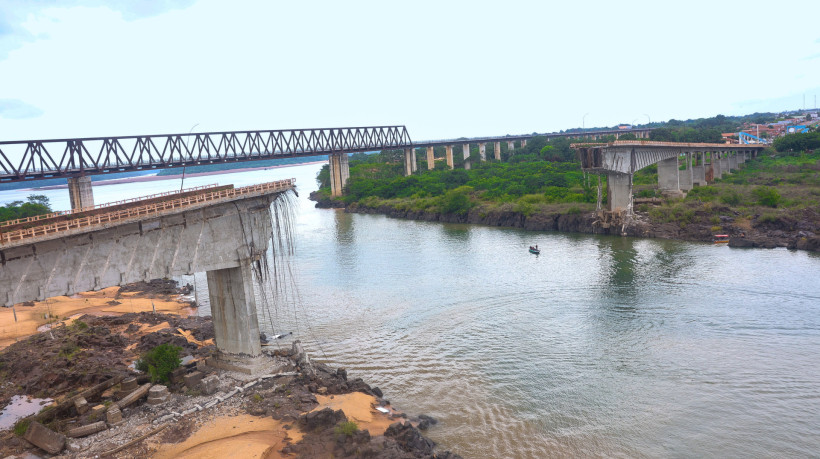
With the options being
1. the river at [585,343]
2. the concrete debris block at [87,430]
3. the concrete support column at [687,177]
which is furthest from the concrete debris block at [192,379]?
the concrete support column at [687,177]

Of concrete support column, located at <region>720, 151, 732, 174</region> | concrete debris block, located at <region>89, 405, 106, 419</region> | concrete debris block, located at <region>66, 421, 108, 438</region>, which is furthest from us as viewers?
concrete support column, located at <region>720, 151, 732, 174</region>

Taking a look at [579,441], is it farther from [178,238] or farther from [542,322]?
[178,238]

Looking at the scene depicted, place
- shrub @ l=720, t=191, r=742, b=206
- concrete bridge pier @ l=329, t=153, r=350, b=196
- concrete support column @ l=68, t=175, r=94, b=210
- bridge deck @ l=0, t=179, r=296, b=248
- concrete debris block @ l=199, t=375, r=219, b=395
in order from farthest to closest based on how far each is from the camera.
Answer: concrete bridge pier @ l=329, t=153, r=350, b=196
shrub @ l=720, t=191, r=742, b=206
concrete support column @ l=68, t=175, r=94, b=210
concrete debris block @ l=199, t=375, r=219, b=395
bridge deck @ l=0, t=179, r=296, b=248

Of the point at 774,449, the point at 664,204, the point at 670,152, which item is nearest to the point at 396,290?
the point at 774,449

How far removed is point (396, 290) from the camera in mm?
41781

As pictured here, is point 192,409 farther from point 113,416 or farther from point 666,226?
point 666,226

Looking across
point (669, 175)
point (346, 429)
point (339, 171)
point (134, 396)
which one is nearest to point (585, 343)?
point (346, 429)

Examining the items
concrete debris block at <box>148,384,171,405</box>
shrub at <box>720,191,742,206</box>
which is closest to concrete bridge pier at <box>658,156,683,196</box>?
shrub at <box>720,191,742,206</box>

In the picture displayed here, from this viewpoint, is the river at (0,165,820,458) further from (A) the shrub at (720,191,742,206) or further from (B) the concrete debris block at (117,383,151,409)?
(A) the shrub at (720,191,742,206)

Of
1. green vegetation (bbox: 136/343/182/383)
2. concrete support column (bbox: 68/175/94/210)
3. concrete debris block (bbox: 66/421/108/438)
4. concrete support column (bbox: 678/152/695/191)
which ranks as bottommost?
concrete debris block (bbox: 66/421/108/438)

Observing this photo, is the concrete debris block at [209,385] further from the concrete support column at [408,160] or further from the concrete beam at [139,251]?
the concrete support column at [408,160]

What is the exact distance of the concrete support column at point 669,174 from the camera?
76.1 m

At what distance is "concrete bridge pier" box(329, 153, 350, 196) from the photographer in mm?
112269

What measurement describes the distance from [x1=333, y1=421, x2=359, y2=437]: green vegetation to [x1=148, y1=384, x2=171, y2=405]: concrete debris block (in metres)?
7.86
